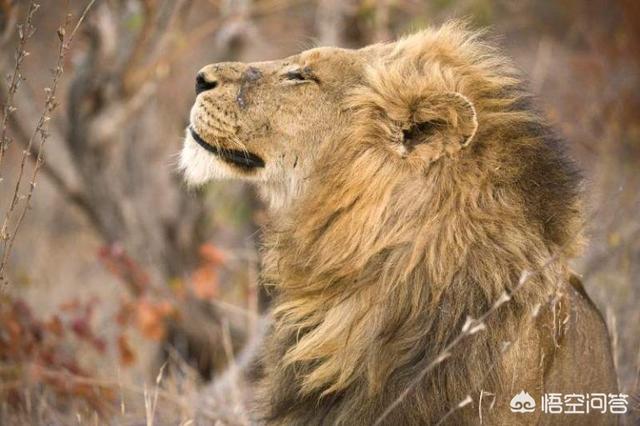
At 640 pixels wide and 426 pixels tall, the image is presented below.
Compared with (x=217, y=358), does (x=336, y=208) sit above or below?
above

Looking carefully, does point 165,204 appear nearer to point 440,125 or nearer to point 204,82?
point 204,82

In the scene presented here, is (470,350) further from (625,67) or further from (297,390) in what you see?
(625,67)

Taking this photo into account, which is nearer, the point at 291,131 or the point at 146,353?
the point at 291,131

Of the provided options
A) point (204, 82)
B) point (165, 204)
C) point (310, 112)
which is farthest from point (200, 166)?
point (165, 204)

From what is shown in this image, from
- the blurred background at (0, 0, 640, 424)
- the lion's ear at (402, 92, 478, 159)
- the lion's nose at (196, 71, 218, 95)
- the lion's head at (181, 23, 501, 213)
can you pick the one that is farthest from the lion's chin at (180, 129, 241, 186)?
the lion's ear at (402, 92, 478, 159)

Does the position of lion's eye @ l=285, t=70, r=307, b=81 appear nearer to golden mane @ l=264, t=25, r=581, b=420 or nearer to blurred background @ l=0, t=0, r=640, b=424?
golden mane @ l=264, t=25, r=581, b=420

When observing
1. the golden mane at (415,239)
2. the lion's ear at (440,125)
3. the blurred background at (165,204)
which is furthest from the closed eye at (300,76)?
the blurred background at (165,204)

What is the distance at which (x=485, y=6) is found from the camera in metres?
8.27

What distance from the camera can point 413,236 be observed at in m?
3.20

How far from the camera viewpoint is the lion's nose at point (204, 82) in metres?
3.68

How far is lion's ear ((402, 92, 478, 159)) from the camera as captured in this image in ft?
10.4

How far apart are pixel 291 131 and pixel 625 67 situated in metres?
6.27

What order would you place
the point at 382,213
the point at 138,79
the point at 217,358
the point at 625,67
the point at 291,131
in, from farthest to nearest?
1. the point at 625,67
2. the point at 217,358
3. the point at 138,79
4. the point at 291,131
5. the point at 382,213

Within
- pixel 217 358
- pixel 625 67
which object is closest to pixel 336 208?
pixel 217 358
